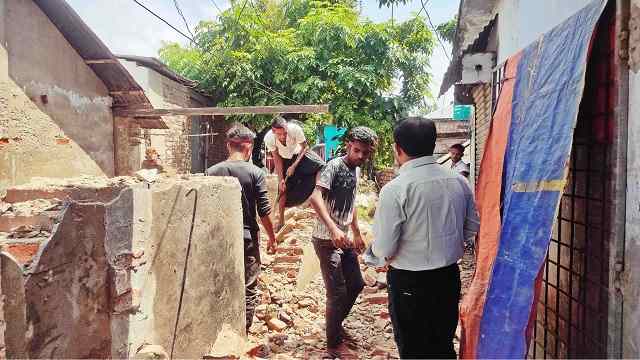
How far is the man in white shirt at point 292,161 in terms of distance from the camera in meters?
4.71

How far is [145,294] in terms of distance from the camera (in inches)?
93.3

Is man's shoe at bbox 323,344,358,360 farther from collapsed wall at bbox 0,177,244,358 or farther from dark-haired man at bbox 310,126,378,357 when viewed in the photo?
collapsed wall at bbox 0,177,244,358

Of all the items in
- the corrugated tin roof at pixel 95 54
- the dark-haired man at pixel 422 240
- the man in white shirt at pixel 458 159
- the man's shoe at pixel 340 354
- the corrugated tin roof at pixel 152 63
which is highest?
the corrugated tin roof at pixel 152 63

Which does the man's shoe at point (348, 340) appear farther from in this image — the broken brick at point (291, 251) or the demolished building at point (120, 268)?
the broken brick at point (291, 251)

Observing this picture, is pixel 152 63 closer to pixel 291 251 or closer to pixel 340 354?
pixel 291 251

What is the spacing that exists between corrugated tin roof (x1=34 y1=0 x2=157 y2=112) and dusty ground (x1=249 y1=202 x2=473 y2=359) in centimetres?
382

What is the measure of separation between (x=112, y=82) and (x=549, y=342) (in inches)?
283

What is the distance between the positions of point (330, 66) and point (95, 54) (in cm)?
720

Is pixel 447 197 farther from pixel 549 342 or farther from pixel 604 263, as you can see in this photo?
pixel 549 342

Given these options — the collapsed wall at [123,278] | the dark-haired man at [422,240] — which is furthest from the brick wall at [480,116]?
the collapsed wall at [123,278]

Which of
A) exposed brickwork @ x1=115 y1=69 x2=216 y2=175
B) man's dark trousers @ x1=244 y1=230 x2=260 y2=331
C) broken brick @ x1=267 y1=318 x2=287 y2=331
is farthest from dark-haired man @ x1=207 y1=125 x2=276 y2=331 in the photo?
exposed brickwork @ x1=115 y1=69 x2=216 y2=175

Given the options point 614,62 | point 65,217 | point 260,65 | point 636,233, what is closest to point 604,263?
point 636,233

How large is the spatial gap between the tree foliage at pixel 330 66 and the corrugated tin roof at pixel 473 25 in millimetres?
6259

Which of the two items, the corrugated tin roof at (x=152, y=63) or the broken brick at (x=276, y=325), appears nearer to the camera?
the broken brick at (x=276, y=325)
